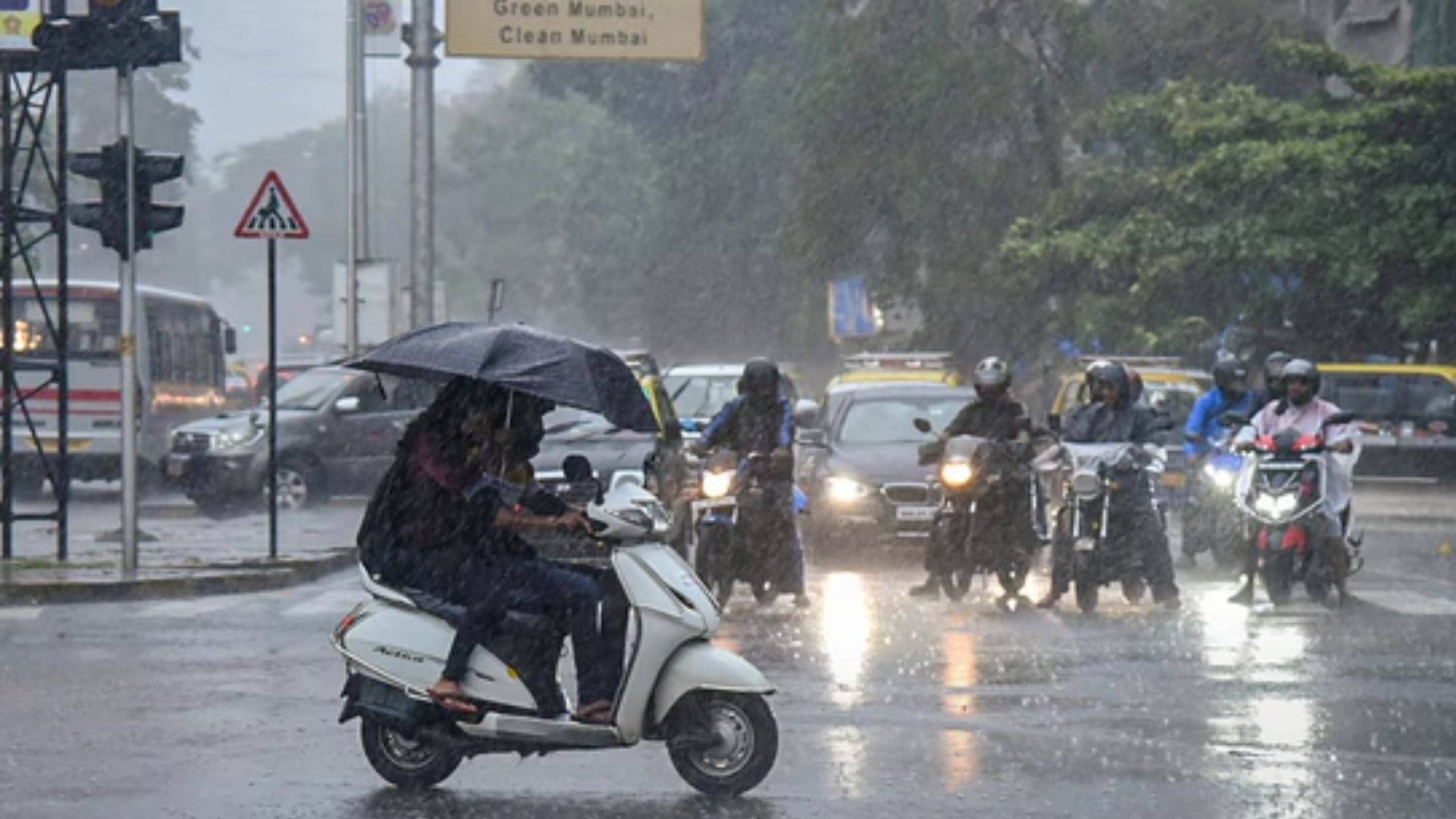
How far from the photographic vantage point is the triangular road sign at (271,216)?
802 inches

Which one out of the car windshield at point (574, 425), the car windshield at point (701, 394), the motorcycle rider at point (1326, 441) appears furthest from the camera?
the car windshield at point (701, 394)

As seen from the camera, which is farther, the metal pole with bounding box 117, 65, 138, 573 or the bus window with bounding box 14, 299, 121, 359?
the bus window with bounding box 14, 299, 121, 359

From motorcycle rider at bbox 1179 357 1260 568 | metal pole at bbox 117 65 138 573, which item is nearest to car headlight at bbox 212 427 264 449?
metal pole at bbox 117 65 138 573

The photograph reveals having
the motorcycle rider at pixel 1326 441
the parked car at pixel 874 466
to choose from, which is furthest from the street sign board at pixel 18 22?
the motorcycle rider at pixel 1326 441

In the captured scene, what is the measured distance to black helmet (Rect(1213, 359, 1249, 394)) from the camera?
20453mm

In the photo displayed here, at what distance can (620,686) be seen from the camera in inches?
351

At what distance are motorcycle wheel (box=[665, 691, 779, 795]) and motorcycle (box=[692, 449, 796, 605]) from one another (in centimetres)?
754

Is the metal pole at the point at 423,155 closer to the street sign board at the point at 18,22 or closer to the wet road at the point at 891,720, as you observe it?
the street sign board at the point at 18,22

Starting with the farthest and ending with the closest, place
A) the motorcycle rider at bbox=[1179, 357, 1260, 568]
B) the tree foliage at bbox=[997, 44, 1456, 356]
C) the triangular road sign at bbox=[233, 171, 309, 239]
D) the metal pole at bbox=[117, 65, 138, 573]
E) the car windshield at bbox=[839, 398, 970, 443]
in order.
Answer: the tree foliage at bbox=[997, 44, 1456, 356] → the car windshield at bbox=[839, 398, 970, 443] → the motorcycle rider at bbox=[1179, 357, 1260, 568] → the triangular road sign at bbox=[233, 171, 309, 239] → the metal pole at bbox=[117, 65, 138, 573]

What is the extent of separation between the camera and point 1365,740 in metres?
10.4

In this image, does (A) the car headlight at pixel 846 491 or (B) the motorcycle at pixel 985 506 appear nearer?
(B) the motorcycle at pixel 985 506

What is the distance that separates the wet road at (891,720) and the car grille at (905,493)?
441 cm

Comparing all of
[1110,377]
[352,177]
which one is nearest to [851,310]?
[352,177]

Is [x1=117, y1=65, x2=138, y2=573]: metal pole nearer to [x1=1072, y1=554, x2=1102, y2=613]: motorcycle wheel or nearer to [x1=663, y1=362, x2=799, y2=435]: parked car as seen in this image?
[x1=1072, y1=554, x2=1102, y2=613]: motorcycle wheel
